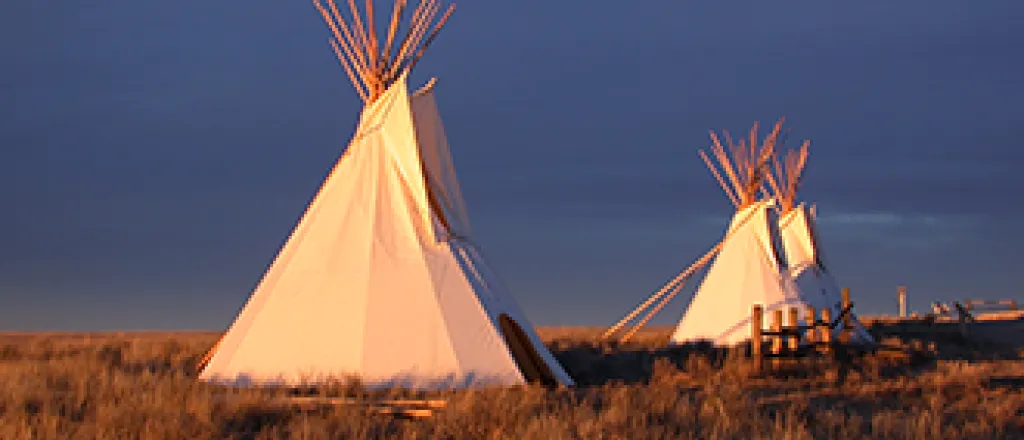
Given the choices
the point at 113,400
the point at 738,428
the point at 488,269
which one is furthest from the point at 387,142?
the point at 738,428

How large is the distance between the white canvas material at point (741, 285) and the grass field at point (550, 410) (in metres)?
6.81

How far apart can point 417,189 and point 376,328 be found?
178cm

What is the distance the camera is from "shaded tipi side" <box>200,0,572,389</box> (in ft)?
37.7

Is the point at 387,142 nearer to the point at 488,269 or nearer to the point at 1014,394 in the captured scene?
the point at 488,269

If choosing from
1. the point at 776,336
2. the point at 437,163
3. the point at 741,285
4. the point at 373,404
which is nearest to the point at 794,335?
the point at 776,336

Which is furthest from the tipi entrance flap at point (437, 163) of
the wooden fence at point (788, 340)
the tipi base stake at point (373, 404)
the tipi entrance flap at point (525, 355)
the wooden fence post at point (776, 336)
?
the wooden fence post at point (776, 336)

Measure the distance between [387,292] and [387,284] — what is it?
0.37 feet

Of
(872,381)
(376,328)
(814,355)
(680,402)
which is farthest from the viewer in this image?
(814,355)

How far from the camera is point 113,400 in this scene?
885 centimetres

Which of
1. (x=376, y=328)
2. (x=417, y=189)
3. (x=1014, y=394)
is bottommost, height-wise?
(x=1014, y=394)

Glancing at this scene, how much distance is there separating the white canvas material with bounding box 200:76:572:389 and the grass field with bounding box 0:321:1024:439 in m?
1.03

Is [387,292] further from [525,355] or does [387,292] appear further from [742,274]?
[742,274]

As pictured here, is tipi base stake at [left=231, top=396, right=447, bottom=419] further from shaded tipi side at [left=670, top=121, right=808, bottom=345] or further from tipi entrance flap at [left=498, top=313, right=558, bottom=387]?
shaded tipi side at [left=670, top=121, right=808, bottom=345]

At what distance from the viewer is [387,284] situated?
12.0 meters
